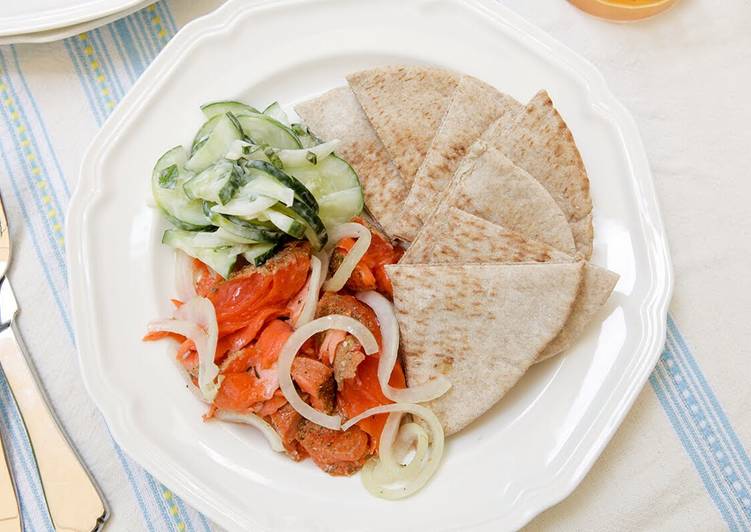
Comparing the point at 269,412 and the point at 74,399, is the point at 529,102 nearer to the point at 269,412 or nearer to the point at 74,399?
the point at 269,412

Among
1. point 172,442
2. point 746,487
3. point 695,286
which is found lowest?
point 746,487

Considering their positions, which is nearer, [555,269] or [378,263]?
[555,269]

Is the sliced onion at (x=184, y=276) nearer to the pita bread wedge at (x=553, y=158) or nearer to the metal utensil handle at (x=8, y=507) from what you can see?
the metal utensil handle at (x=8, y=507)

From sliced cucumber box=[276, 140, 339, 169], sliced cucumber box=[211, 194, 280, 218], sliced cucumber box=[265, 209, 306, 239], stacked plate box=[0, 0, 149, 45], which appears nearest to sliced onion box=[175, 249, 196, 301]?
sliced cucumber box=[211, 194, 280, 218]

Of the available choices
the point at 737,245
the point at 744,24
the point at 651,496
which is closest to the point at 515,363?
the point at 651,496

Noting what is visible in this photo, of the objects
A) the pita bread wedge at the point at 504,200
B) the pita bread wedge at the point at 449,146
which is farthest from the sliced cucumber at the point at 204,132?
the pita bread wedge at the point at 504,200

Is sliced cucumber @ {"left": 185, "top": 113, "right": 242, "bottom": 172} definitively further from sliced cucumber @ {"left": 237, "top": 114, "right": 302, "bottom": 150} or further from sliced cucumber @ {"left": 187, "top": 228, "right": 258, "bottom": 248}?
sliced cucumber @ {"left": 187, "top": 228, "right": 258, "bottom": 248}
